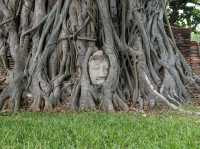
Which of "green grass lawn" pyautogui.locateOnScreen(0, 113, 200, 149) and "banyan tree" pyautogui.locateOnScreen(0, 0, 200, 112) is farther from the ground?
"banyan tree" pyautogui.locateOnScreen(0, 0, 200, 112)

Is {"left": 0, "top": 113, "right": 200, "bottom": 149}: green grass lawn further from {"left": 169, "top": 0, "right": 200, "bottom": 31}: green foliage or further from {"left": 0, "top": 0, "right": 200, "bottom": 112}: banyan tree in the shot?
{"left": 169, "top": 0, "right": 200, "bottom": 31}: green foliage

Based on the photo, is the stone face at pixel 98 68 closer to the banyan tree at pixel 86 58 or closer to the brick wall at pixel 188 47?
the banyan tree at pixel 86 58

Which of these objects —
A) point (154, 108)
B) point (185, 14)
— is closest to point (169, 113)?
point (154, 108)

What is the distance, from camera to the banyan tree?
30.5ft

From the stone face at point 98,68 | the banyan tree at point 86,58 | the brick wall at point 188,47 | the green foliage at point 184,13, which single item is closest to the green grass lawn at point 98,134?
the banyan tree at point 86,58

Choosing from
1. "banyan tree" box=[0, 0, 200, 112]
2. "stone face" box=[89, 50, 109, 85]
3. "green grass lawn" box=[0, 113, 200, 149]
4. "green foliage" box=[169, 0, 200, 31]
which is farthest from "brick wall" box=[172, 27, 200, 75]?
"green grass lawn" box=[0, 113, 200, 149]

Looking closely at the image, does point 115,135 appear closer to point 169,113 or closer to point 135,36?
point 169,113

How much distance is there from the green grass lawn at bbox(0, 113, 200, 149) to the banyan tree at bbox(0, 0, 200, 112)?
7.07ft

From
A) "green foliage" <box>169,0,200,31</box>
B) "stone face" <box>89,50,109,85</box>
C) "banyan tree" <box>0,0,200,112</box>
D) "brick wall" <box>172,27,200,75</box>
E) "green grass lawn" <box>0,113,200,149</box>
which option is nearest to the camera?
"green grass lawn" <box>0,113,200,149</box>

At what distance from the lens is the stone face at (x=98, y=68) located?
9508 millimetres

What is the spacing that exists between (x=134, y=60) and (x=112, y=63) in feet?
1.67

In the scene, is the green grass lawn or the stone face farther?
the stone face

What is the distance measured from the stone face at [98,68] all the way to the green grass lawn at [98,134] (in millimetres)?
2418

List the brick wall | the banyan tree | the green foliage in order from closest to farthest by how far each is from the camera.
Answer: the banyan tree → the brick wall → the green foliage
